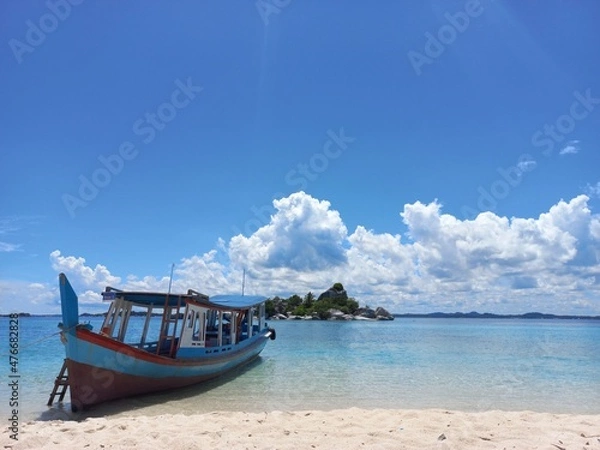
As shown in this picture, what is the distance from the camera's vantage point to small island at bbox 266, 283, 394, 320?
126000 mm

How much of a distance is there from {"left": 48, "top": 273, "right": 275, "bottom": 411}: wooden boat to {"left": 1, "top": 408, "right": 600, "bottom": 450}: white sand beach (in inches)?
107

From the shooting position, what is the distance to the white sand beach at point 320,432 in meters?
7.23

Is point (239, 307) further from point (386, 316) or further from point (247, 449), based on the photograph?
point (386, 316)

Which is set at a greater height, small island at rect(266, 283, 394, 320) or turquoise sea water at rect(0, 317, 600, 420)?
small island at rect(266, 283, 394, 320)

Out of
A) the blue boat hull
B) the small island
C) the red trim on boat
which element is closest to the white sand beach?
the blue boat hull

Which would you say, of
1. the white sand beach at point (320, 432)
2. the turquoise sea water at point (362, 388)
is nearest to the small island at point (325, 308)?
the turquoise sea water at point (362, 388)

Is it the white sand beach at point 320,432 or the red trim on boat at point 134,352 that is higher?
the red trim on boat at point 134,352

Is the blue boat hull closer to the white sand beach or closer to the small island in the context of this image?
the white sand beach

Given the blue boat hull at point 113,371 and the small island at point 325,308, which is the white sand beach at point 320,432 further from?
the small island at point 325,308

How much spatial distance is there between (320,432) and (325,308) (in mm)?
121029

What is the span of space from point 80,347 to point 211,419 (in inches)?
174

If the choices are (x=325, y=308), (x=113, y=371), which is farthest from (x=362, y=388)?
(x=325, y=308)

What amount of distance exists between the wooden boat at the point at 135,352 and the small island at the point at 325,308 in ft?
349

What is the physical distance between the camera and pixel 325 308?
127 m
